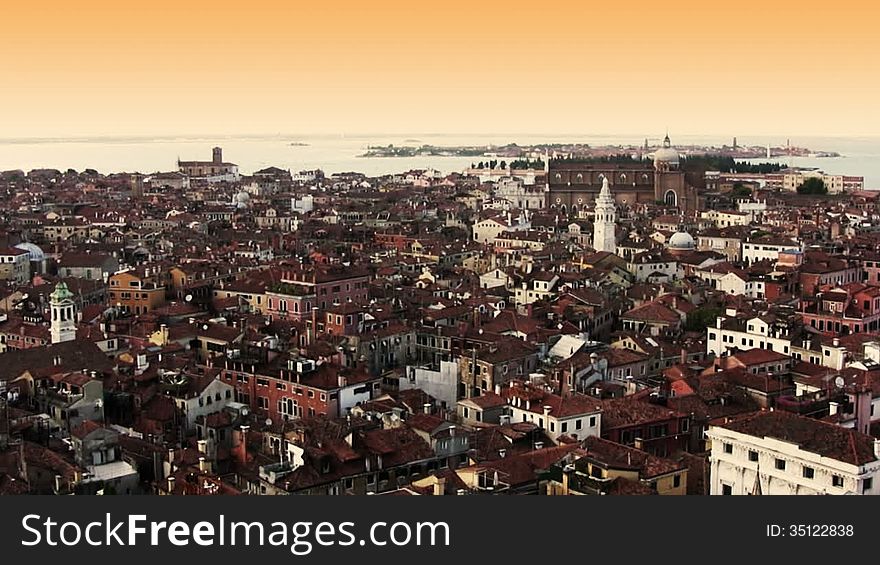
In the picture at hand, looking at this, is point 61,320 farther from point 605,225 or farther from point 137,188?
point 137,188

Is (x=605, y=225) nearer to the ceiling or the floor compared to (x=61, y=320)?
nearer to the floor

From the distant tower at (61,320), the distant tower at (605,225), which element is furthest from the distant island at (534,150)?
the distant tower at (61,320)

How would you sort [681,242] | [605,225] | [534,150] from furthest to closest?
[534,150]
[605,225]
[681,242]

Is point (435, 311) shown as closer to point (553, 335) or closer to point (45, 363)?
point (553, 335)

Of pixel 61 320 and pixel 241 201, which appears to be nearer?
pixel 61 320

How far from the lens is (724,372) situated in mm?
7133

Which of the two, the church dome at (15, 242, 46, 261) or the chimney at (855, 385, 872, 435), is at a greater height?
the chimney at (855, 385, 872, 435)

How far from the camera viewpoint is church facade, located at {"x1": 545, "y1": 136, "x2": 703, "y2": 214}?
87.1ft

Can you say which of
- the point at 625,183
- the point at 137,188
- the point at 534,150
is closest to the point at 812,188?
the point at 625,183

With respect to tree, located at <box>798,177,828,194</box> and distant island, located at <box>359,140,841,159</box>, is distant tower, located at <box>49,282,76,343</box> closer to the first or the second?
tree, located at <box>798,177,828,194</box>

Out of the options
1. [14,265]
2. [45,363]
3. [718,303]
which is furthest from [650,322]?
[14,265]

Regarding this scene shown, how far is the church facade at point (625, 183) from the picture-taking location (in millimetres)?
26562

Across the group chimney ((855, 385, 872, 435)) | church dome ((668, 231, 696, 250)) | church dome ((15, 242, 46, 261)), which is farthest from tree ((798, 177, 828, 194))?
chimney ((855, 385, 872, 435))

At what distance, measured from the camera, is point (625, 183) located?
27.5m
